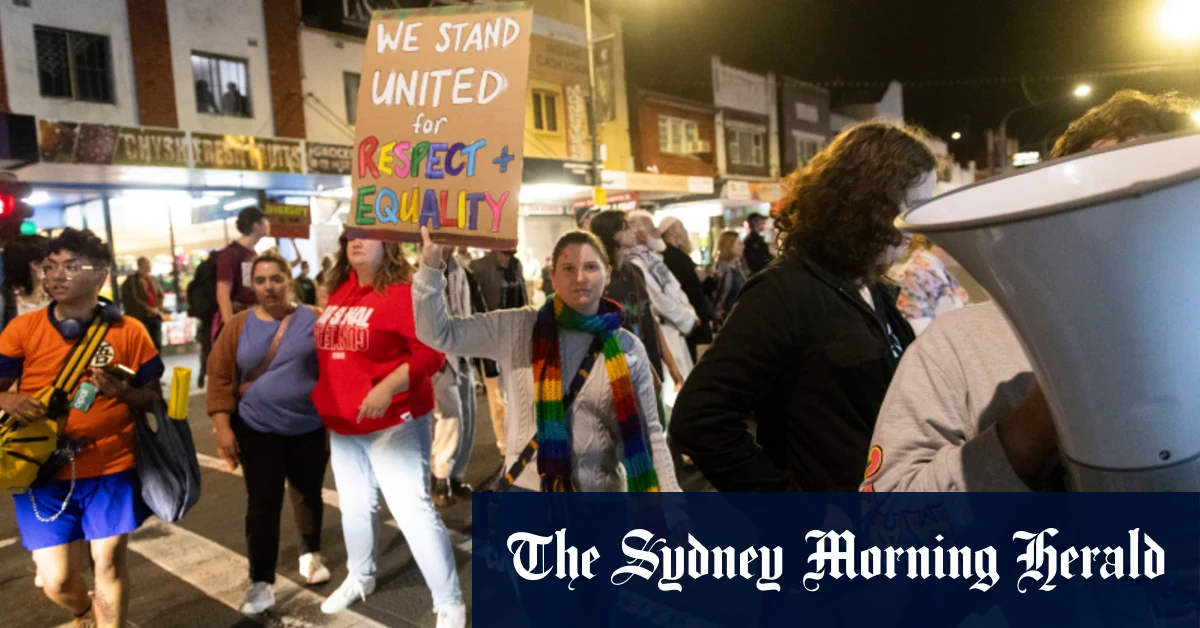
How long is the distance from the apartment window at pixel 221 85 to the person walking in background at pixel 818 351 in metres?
17.0

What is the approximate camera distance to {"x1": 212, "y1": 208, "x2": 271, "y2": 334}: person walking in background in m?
6.79

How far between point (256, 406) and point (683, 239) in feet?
14.8

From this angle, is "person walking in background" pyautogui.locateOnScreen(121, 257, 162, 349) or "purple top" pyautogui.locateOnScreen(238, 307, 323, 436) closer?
"purple top" pyautogui.locateOnScreen(238, 307, 323, 436)

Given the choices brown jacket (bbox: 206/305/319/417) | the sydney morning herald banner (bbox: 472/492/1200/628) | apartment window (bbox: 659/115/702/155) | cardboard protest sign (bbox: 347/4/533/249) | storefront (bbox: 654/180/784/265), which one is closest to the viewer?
the sydney morning herald banner (bbox: 472/492/1200/628)

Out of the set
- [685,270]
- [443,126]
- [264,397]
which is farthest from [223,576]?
[685,270]

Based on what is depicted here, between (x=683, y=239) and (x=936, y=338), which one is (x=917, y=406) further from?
(x=683, y=239)

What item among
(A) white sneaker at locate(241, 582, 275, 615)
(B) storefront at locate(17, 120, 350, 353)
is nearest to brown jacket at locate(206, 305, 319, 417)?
(A) white sneaker at locate(241, 582, 275, 615)

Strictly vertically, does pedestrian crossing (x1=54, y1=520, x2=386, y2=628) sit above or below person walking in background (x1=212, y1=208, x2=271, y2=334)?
below

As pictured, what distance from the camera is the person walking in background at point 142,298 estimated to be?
509 inches

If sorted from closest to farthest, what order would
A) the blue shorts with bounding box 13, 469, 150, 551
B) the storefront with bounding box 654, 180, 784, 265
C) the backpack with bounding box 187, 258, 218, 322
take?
the blue shorts with bounding box 13, 469, 150, 551 → the backpack with bounding box 187, 258, 218, 322 → the storefront with bounding box 654, 180, 784, 265

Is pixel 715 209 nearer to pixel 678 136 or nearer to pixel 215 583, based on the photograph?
pixel 678 136

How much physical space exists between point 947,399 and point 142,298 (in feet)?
47.1

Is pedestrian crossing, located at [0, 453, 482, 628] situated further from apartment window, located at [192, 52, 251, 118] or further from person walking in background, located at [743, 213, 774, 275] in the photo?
apartment window, located at [192, 52, 251, 118]

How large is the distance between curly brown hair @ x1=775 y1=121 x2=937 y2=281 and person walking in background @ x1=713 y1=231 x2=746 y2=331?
6010mm
